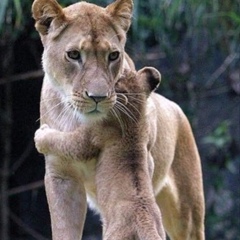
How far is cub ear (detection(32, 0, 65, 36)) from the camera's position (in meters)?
4.04

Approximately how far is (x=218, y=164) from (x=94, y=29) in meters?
3.29

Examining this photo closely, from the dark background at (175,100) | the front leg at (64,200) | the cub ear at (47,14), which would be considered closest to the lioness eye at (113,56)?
the cub ear at (47,14)

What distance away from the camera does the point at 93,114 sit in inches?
156

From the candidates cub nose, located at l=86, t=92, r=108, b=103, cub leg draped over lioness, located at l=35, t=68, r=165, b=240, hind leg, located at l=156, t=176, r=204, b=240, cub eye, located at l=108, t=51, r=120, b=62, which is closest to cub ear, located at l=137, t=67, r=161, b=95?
cub leg draped over lioness, located at l=35, t=68, r=165, b=240

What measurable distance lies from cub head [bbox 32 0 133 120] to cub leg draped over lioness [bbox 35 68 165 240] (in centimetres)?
7

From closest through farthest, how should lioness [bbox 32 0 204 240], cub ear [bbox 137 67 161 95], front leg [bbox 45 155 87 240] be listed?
lioness [bbox 32 0 204 240] < cub ear [bbox 137 67 161 95] < front leg [bbox 45 155 87 240]

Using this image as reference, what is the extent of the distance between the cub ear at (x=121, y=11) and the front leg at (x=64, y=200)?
0.54 meters

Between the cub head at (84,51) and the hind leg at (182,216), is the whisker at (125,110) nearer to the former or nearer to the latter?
the cub head at (84,51)

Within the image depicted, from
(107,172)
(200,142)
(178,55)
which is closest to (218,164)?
(200,142)

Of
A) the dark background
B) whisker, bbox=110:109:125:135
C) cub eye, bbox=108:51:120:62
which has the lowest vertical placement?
the dark background

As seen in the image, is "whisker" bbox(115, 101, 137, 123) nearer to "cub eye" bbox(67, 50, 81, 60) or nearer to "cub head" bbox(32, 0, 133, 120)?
"cub head" bbox(32, 0, 133, 120)

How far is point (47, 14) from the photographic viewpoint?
4.08 m

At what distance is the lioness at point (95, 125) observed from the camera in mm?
3814

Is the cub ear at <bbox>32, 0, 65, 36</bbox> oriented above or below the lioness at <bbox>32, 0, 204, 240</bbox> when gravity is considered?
above
